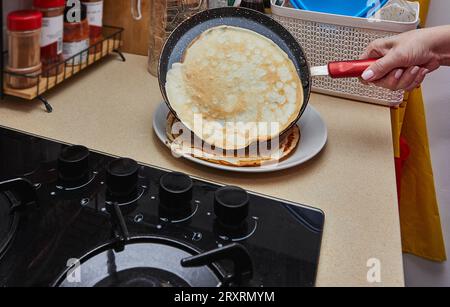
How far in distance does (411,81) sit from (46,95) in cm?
70

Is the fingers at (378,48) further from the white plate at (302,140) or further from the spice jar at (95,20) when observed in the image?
the spice jar at (95,20)

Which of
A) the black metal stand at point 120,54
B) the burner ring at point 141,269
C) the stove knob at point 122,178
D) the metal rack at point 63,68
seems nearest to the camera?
the burner ring at point 141,269

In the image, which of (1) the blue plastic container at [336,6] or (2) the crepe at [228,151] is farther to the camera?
(1) the blue plastic container at [336,6]

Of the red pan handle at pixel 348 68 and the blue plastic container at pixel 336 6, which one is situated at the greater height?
the blue plastic container at pixel 336 6

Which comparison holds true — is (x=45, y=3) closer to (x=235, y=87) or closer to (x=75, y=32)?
(x=75, y=32)

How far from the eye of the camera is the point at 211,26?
2.65ft

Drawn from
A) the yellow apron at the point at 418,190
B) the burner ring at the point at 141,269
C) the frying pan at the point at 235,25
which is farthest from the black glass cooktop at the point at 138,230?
the yellow apron at the point at 418,190

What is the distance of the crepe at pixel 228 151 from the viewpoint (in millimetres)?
703

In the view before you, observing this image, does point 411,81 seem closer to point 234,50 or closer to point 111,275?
point 234,50

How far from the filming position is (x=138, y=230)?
0.56 meters

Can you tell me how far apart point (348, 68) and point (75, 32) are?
0.56 meters

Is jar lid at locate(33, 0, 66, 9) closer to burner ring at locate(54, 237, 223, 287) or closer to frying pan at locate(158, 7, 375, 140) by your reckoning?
frying pan at locate(158, 7, 375, 140)

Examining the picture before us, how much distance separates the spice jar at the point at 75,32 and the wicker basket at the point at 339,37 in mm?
407
